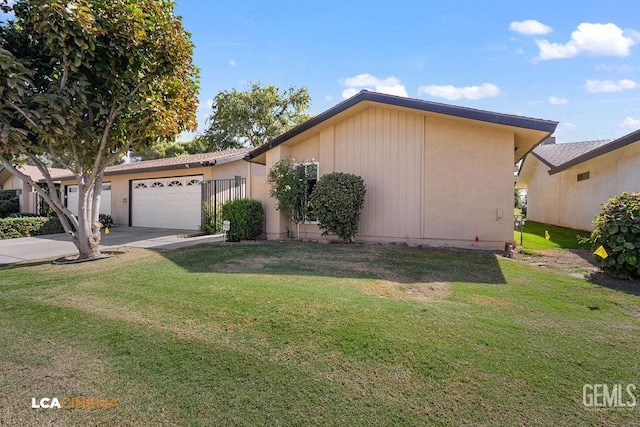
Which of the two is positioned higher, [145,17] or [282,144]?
[145,17]

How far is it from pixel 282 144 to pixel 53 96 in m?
5.78

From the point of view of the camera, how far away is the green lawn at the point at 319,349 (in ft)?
7.34

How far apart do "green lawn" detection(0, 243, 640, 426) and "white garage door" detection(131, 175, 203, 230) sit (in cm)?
896

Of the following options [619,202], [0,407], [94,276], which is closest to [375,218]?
[619,202]

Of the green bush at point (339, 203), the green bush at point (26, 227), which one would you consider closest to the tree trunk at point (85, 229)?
the green bush at point (339, 203)

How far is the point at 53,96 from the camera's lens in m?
5.95

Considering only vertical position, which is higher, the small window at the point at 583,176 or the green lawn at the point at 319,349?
the small window at the point at 583,176

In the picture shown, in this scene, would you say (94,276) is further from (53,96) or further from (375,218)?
(375,218)

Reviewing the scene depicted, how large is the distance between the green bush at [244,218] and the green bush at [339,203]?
2.39 meters

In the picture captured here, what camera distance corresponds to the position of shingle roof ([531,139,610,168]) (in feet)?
48.9

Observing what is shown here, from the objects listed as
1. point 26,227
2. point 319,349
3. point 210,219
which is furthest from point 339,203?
point 26,227

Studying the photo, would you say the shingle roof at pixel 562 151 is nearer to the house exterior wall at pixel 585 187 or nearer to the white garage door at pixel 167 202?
the house exterior wall at pixel 585 187

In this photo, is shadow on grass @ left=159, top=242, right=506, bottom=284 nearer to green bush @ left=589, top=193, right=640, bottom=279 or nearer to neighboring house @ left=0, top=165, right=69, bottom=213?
green bush @ left=589, top=193, right=640, bottom=279

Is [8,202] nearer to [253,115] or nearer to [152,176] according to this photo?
[152,176]
